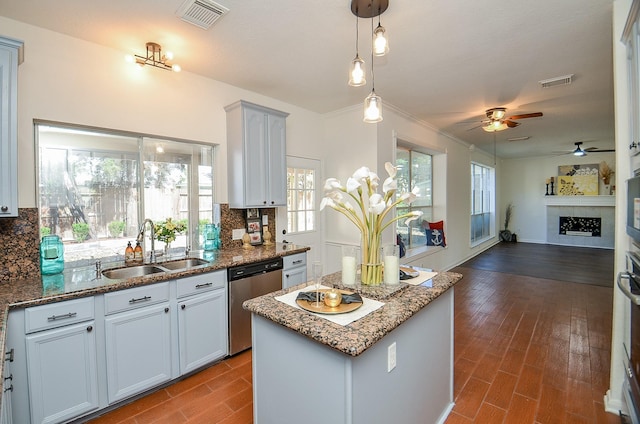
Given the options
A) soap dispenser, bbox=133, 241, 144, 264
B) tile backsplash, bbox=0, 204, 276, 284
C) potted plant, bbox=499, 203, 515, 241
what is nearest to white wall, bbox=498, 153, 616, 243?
potted plant, bbox=499, 203, 515, 241

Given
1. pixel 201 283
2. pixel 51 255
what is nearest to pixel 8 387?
pixel 51 255

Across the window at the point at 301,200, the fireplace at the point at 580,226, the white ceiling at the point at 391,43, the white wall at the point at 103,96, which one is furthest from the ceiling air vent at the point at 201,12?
the fireplace at the point at 580,226

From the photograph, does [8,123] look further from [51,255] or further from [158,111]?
[158,111]

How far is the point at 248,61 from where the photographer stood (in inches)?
107

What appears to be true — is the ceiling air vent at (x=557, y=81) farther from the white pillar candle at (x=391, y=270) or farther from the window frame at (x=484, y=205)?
the window frame at (x=484, y=205)

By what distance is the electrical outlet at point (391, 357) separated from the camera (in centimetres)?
139

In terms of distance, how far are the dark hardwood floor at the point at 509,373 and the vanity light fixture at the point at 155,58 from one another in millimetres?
2603

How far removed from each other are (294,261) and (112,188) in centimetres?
183

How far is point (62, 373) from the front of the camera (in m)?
1.81

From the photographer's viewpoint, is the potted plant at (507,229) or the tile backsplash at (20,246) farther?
the potted plant at (507,229)

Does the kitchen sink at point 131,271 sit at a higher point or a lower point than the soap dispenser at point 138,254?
lower

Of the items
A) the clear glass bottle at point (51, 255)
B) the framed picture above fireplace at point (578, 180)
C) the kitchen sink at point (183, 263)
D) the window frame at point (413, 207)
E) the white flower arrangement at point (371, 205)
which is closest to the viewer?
the white flower arrangement at point (371, 205)

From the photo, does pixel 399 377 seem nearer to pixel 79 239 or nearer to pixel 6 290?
pixel 6 290

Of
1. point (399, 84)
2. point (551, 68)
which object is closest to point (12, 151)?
point (399, 84)
